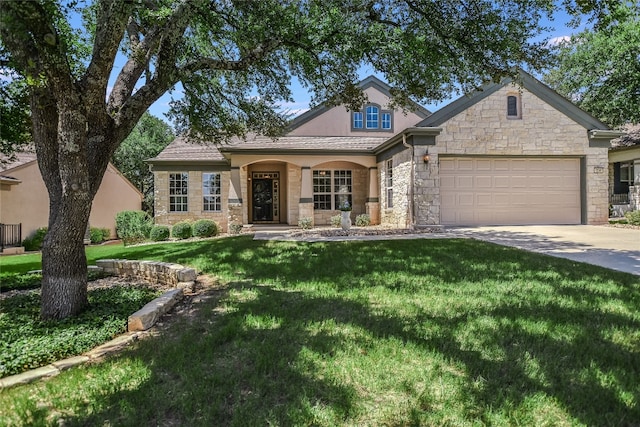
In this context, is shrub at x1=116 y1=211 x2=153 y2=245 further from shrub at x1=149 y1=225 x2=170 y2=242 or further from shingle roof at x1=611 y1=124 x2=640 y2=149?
shingle roof at x1=611 y1=124 x2=640 y2=149

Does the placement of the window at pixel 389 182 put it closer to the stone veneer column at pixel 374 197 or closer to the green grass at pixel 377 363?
the stone veneer column at pixel 374 197

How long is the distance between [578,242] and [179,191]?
598 inches

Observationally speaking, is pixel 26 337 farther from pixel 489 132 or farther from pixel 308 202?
pixel 489 132

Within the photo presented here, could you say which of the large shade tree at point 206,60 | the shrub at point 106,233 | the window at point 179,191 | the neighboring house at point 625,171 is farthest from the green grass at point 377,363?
the shrub at point 106,233

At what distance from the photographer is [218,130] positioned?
35.2 feet

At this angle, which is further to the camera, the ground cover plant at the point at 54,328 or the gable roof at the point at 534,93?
the gable roof at the point at 534,93

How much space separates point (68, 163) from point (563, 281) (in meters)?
6.66

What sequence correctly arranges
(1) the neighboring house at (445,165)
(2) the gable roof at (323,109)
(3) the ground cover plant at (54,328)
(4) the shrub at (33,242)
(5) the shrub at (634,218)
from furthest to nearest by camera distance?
1. (2) the gable roof at (323,109)
2. (4) the shrub at (33,242)
3. (1) the neighboring house at (445,165)
4. (5) the shrub at (634,218)
5. (3) the ground cover plant at (54,328)

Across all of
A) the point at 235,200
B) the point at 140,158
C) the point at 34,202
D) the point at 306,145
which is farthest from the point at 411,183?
the point at 140,158

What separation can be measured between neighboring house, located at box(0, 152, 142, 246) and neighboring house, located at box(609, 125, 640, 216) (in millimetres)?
25648

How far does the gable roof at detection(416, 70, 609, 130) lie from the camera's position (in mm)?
13266

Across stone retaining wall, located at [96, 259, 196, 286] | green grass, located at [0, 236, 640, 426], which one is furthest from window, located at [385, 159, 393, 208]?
stone retaining wall, located at [96, 259, 196, 286]

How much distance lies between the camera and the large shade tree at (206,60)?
407 cm

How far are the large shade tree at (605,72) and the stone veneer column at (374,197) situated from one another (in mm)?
8603
